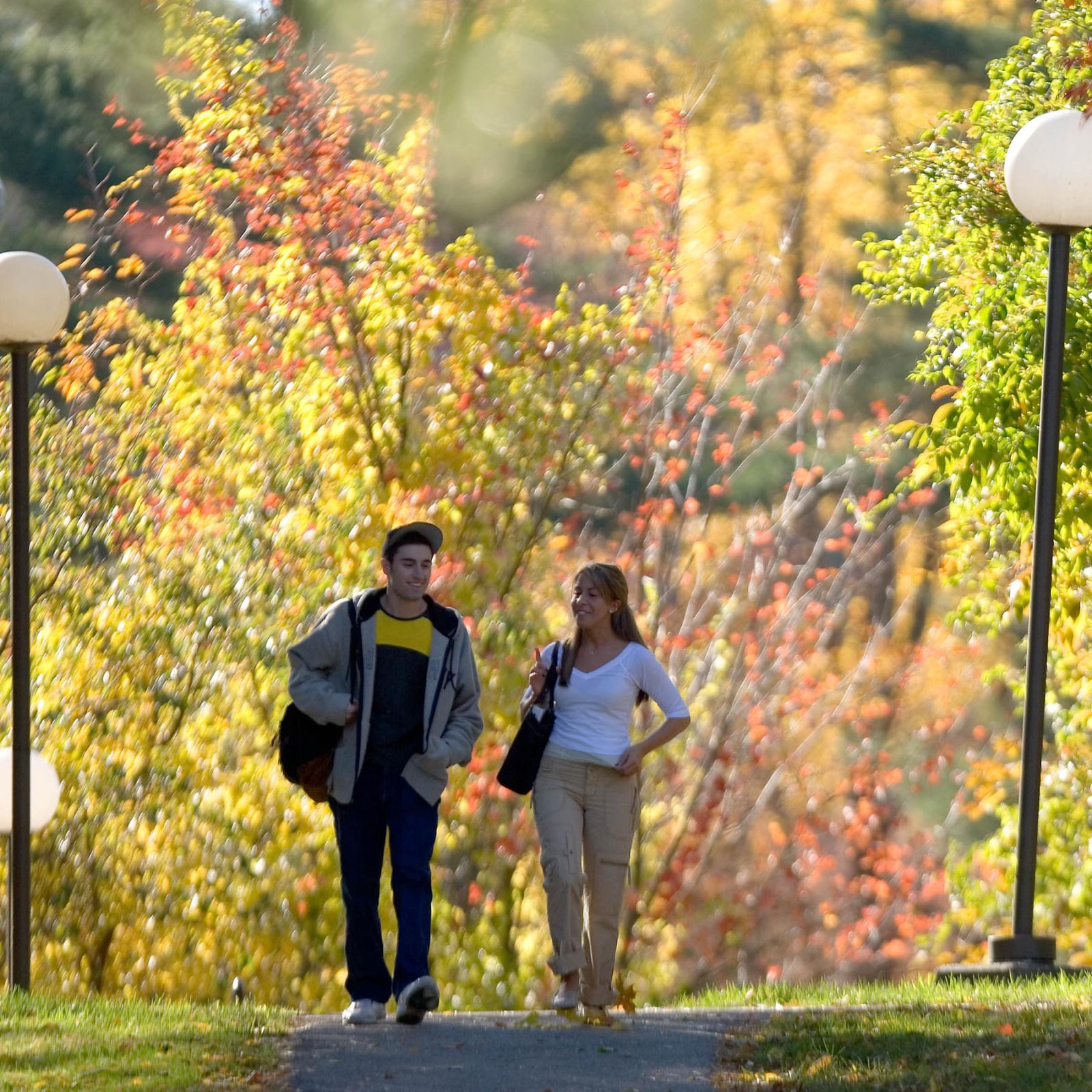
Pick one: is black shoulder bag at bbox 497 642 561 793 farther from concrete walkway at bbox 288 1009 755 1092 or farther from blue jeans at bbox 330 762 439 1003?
concrete walkway at bbox 288 1009 755 1092

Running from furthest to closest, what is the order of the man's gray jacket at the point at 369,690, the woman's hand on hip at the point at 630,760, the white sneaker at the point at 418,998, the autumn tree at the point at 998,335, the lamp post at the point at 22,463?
the autumn tree at the point at 998,335, the lamp post at the point at 22,463, the woman's hand on hip at the point at 630,760, the man's gray jacket at the point at 369,690, the white sneaker at the point at 418,998

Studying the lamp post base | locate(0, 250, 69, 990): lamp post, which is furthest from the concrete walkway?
locate(0, 250, 69, 990): lamp post

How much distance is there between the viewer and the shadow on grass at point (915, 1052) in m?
5.41

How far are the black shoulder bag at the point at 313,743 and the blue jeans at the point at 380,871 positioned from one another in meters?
0.11

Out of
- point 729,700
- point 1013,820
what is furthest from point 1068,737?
point 729,700

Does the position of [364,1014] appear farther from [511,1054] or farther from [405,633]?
[405,633]

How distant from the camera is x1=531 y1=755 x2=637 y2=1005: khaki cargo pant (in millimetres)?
6590

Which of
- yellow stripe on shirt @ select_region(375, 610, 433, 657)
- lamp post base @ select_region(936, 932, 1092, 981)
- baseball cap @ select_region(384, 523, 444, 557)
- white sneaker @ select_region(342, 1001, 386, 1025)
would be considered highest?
baseball cap @ select_region(384, 523, 444, 557)

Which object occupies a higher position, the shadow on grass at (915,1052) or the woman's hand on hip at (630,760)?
the woman's hand on hip at (630,760)

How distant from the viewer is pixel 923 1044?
19.2 ft

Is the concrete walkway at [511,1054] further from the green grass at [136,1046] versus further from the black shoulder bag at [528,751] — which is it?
the black shoulder bag at [528,751]

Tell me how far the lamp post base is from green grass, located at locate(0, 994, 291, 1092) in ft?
9.30

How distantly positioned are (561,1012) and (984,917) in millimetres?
8491

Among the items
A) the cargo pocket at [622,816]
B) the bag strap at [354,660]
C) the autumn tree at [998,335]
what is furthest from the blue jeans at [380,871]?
the autumn tree at [998,335]
